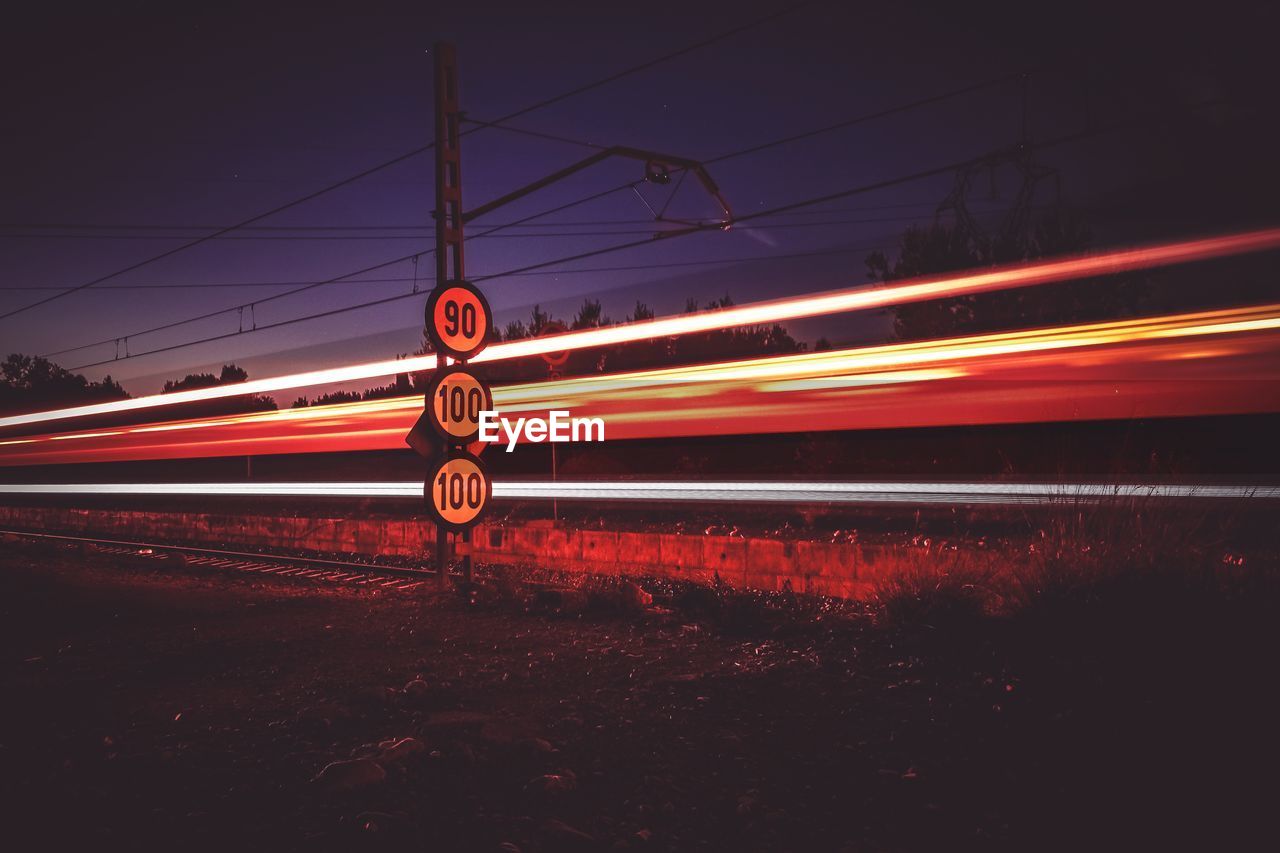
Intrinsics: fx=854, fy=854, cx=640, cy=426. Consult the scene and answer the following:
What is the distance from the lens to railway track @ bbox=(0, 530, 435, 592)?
1005 centimetres

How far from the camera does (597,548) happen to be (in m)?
10.8

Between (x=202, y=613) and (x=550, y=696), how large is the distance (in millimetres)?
4891

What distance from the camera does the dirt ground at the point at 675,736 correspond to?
3.34 m

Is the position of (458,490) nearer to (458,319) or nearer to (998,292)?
(458,319)

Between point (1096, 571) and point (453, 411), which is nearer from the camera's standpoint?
point (1096, 571)

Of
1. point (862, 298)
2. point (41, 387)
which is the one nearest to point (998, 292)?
point (862, 298)

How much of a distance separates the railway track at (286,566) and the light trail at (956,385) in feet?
19.6

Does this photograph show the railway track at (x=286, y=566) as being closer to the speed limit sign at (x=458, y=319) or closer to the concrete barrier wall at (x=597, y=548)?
the concrete barrier wall at (x=597, y=548)

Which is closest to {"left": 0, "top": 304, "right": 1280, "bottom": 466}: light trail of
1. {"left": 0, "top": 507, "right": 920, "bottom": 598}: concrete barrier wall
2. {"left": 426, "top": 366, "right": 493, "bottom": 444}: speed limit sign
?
{"left": 0, "top": 507, "right": 920, "bottom": 598}: concrete barrier wall

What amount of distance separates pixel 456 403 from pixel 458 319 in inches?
37.0

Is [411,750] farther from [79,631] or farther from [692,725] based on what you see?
[79,631]

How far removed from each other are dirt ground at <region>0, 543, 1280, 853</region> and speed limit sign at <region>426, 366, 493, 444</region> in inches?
96.2

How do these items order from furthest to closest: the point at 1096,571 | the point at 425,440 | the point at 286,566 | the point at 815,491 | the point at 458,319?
the point at 815,491
the point at 286,566
the point at 458,319
the point at 425,440
the point at 1096,571

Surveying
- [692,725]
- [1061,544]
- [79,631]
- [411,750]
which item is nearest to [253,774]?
[411,750]
